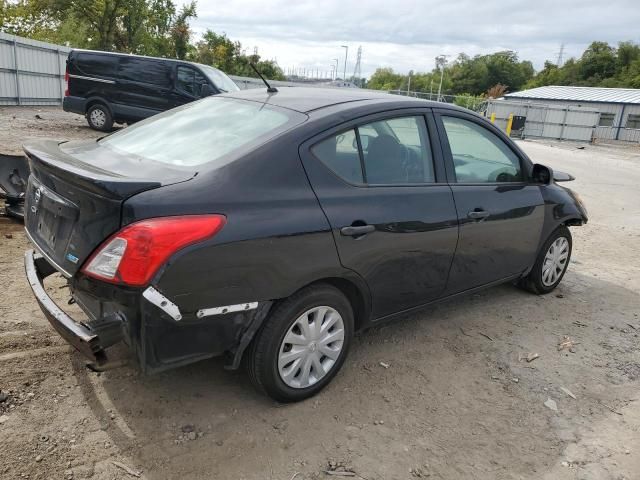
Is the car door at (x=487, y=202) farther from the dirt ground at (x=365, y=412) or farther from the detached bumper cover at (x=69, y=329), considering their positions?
the detached bumper cover at (x=69, y=329)

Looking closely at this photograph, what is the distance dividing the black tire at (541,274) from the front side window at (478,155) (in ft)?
2.60

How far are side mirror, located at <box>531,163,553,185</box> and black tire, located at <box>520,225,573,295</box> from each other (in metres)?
0.57

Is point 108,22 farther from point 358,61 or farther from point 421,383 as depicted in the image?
point 358,61

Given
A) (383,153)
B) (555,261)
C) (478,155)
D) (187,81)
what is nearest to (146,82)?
(187,81)

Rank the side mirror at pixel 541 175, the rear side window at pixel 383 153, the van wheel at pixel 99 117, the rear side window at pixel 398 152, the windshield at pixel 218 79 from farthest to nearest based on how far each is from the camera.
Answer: the van wheel at pixel 99 117, the windshield at pixel 218 79, the side mirror at pixel 541 175, the rear side window at pixel 398 152, the rear side window at pixel 383 153

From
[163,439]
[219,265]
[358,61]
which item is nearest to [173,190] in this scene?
[219,265]

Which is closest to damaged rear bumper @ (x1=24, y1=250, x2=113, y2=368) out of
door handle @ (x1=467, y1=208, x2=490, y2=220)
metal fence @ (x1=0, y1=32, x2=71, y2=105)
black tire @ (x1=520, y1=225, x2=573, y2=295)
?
door handle @ (x1=467, y1=208, x2=490, y2=220)

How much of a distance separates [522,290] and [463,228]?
1.78 metres

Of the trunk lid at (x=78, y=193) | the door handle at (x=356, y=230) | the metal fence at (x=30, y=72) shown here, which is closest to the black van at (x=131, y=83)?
the metal fence at (x=30, y=72)

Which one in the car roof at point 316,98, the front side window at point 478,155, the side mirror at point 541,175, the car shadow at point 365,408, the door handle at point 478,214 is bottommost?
the car shadow at point 365,408

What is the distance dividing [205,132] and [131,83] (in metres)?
10.8

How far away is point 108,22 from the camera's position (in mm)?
32969

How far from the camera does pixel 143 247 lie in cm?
233

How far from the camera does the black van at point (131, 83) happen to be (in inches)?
502
